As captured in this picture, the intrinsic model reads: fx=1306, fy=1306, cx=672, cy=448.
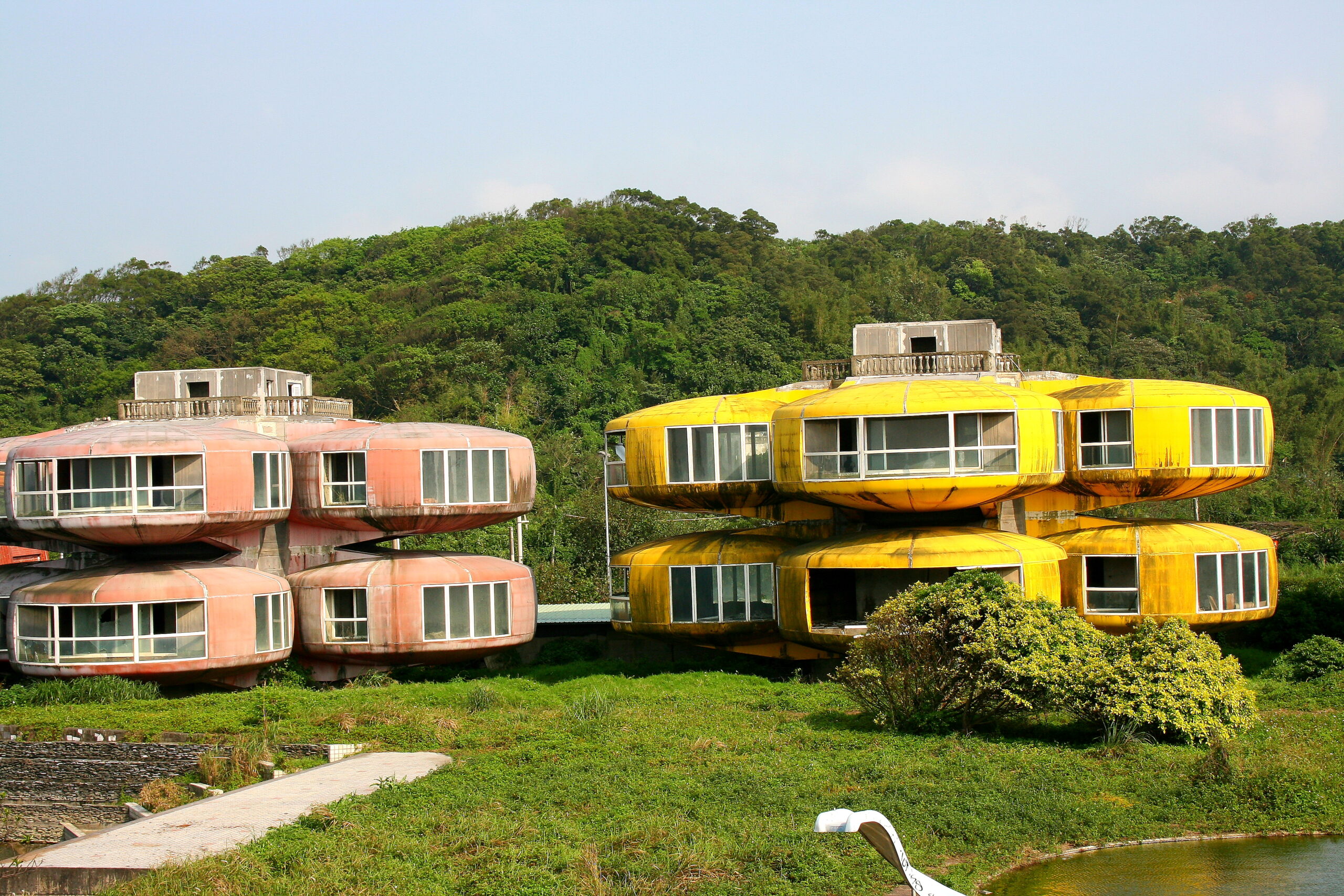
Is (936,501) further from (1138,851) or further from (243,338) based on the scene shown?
(243,338)

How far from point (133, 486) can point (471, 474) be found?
8089 mm

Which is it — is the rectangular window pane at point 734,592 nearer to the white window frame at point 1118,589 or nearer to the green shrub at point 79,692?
the white window frame at point 1118,589

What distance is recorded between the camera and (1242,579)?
102 feet

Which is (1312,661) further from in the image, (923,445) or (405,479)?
(405,479)

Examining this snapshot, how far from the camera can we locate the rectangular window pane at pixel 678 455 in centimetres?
3331

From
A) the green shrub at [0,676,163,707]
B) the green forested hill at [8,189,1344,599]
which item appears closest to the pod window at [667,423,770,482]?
the green shrub at [0,676,163,707]

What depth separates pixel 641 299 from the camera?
78.8 m

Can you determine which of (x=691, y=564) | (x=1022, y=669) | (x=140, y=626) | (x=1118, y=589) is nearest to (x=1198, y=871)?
(x=1022, y=669)

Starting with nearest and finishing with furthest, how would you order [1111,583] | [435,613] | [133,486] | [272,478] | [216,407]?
1. [133,486]
2. [1111,583]
3. [272,478]
4. [435,613]
5. [216,407]

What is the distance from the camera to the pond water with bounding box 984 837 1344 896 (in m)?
16.0

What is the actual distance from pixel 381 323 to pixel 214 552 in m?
49.5

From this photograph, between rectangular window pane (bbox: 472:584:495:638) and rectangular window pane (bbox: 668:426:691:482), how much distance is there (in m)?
5.58

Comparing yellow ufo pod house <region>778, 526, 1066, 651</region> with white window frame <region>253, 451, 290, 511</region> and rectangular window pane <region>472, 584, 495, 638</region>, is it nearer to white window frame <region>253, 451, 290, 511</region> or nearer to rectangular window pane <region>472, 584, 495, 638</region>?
rectangular window pane <region>472, 584, 495, 638</region>

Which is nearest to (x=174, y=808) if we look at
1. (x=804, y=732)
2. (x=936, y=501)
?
(x=804, y=732)
